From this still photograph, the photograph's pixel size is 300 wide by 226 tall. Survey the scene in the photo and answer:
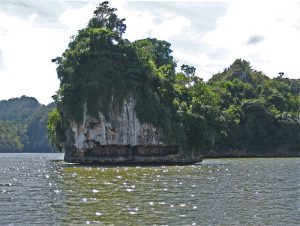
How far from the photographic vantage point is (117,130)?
6919 centimetres

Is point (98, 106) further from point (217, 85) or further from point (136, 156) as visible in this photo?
point (217, 85)

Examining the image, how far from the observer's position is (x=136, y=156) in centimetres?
7094

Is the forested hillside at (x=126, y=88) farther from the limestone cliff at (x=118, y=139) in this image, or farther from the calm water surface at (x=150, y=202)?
the calm water surface at (x=150, y=202)

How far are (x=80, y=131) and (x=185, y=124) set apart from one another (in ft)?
51.5

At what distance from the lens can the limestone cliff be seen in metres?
68.6

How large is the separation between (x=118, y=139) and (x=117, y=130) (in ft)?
4.02

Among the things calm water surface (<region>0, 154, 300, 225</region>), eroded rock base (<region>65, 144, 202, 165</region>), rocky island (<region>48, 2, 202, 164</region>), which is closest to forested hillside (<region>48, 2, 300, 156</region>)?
rocky island (<region>48, 2, 202, 164</region>)

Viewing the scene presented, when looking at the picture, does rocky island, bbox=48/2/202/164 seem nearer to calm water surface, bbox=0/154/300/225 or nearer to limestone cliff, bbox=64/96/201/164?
limestone cliff, bbox=64/96/201/164

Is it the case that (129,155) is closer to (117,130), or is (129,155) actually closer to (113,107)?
(117,130)

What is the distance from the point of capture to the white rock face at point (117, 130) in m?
68.6

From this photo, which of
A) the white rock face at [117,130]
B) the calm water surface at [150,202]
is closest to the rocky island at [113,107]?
the white rock face at [117,130]

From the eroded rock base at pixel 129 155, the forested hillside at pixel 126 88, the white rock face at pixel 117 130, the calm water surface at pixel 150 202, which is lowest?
the calm water surface at pixel 150 202

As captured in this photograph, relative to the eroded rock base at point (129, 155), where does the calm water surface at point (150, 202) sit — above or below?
below

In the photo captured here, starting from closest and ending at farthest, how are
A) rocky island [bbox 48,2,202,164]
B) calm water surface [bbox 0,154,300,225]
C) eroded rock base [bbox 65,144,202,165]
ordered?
1. calm water surface [bbox 0,154,300,225]
2. rocky island [bbox 48,2,202,164]
3. eroded rock base [bbox 65,144,202,165]
